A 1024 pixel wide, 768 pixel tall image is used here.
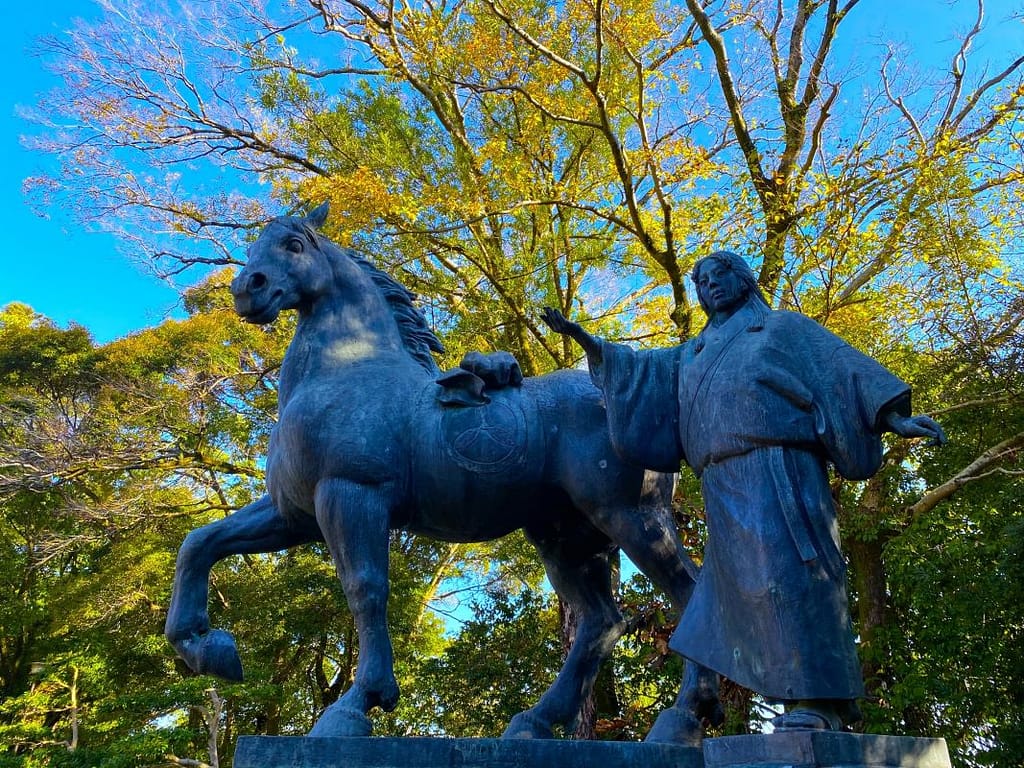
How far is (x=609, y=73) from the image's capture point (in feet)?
34.8

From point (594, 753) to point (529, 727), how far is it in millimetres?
613

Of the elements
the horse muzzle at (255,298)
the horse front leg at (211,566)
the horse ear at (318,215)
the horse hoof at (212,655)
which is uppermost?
the horse ear at (318,215)

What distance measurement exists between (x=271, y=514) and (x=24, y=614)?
48.9ft

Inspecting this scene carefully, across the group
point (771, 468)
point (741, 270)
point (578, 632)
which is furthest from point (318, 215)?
point (771, 468)

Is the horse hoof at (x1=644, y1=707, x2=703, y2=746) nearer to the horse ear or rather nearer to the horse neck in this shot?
the horse neck

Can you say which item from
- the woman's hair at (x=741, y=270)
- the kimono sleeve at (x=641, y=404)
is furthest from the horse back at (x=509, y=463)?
the woman's hair at (x=741, y=270)

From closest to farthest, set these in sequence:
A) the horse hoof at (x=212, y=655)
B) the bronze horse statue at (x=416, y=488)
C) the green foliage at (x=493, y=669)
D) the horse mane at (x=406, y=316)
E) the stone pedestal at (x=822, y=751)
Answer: the stone pedestal at (x=822, y=751), the bronze horse statue at (x=416, y=488), the horse hoof at (x=212, y=655), the horse mane at (x=406, y=316), the green foliage at (x=493, y=669)

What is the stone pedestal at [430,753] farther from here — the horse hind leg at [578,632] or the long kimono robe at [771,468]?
the horse hind leg at [578,632]

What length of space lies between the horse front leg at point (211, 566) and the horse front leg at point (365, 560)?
1.31 feet

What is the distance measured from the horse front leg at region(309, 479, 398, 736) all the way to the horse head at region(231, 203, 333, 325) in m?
0.92

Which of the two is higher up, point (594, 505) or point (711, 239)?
point (711, 239)

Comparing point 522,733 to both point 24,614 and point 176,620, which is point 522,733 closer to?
point 176,620

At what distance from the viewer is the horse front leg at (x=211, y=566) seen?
335 cm

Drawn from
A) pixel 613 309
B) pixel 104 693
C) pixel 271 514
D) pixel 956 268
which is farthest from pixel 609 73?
pixel 104 693
